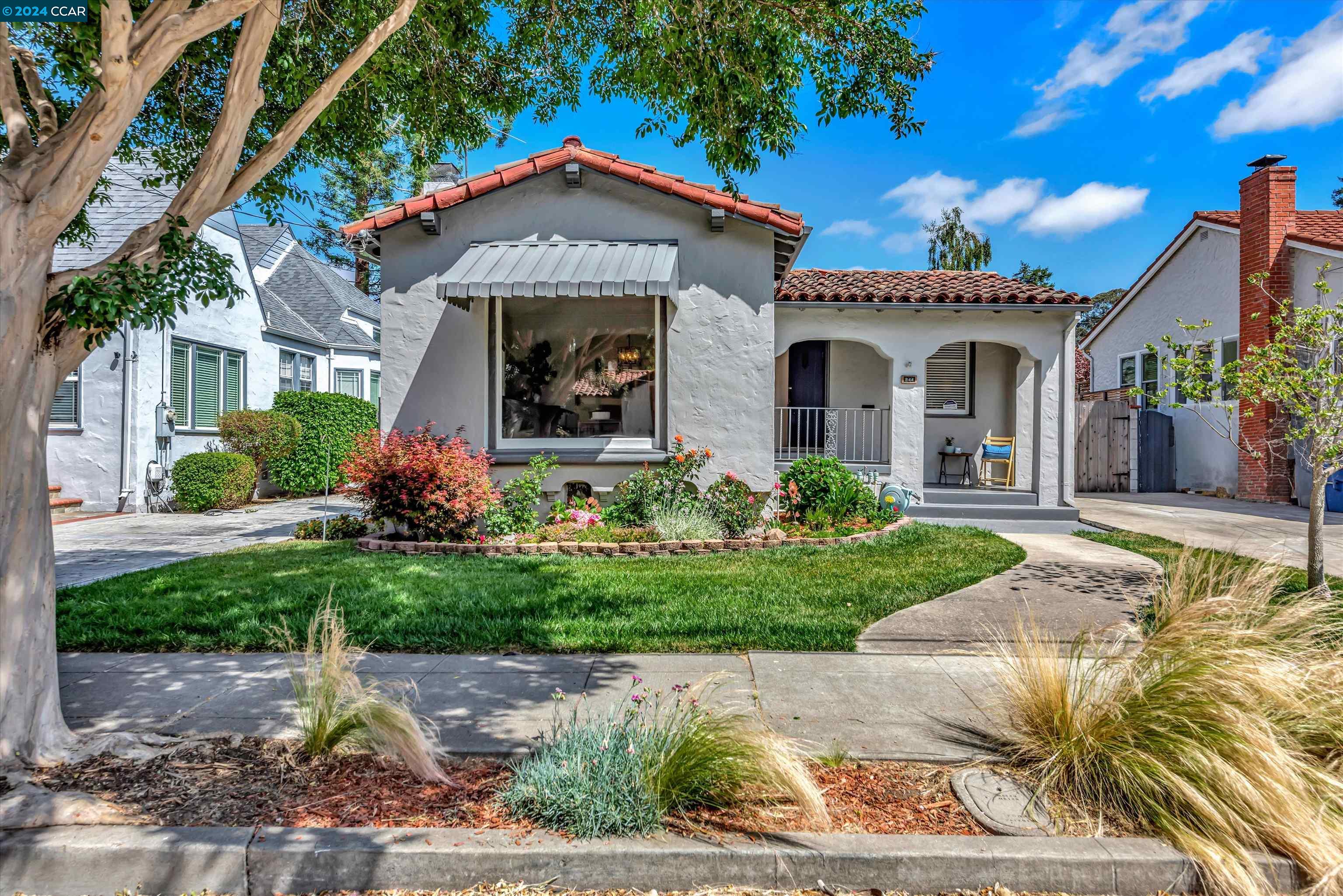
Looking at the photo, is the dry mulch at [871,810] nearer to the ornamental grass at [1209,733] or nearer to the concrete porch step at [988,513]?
the ornamental grass at [1209,733]

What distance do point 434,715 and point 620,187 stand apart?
8982mm

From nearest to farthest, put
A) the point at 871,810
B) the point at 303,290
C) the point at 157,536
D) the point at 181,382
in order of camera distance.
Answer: the point at 871,810 → the point at 157,536 → the point at 181,382 → the point at 303,290

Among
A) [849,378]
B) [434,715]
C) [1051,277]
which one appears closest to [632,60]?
[434,715]

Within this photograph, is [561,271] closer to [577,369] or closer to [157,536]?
[577,369]

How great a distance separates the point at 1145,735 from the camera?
10.6ft

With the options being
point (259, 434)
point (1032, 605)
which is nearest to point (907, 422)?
Answer: point (1032, 605)

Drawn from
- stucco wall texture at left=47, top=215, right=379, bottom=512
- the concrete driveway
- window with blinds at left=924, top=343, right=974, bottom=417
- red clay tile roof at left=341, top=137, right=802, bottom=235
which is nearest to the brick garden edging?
red clay tile roof at left=341, top=137, right=802, bottom=235

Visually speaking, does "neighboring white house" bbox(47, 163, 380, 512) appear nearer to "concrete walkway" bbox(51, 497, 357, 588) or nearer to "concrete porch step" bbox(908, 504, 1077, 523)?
"concrete walkway" bbox(51, 497, 357, 588)

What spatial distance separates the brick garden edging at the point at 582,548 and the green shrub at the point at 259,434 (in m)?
8.94

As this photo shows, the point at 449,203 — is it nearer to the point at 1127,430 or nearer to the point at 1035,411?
the point at 1035,411

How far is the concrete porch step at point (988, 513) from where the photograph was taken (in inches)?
499

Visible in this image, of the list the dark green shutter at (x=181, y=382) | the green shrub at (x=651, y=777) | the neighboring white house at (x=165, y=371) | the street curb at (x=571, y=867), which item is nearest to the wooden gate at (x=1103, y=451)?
the street curb at (x=571, y=867)

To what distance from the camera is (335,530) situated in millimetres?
11359

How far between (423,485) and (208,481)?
28.0 ft
